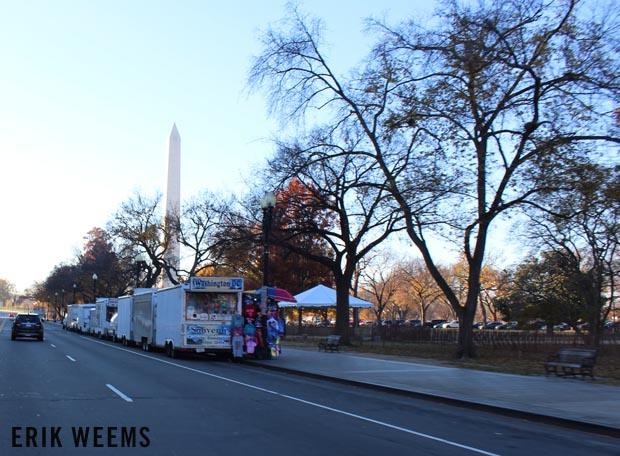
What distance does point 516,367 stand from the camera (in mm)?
21844

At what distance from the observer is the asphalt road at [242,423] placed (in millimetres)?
8430

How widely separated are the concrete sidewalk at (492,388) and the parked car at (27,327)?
1905 centimetres

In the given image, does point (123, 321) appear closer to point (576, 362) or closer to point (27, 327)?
point (27, 327)

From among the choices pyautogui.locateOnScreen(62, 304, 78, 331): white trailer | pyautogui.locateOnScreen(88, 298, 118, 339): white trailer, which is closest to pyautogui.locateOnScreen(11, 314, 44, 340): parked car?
pyautogui.locateOnScreen(88, 298, 118, 339): white trailer

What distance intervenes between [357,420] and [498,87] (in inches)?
571

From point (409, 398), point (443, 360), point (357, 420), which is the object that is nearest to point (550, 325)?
point (443, 360)

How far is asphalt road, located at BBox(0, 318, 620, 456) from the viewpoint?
27.7 feet

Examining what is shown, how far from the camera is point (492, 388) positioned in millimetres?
15695

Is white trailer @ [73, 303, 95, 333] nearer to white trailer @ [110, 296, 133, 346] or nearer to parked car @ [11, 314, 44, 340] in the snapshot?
white trailer @ [110, 296, 133, 346]

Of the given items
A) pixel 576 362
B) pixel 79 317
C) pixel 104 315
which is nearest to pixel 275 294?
pixel 576 362

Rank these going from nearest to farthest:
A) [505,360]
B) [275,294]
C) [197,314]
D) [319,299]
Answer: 1. [505,360]
2. [197,314]
3. [275,294]
4. [319,299]

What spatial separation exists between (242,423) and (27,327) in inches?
1190

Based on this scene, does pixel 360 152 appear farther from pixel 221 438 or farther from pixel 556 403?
pixel 221 438

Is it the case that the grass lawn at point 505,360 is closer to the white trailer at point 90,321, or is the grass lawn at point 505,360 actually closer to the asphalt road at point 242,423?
the asphalt road at point 242,423
